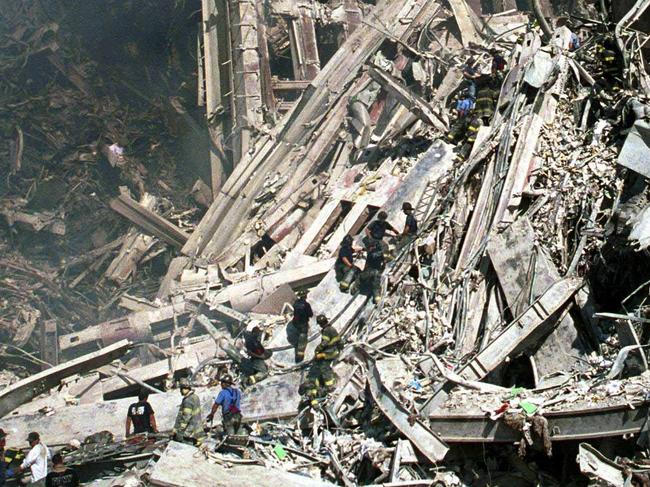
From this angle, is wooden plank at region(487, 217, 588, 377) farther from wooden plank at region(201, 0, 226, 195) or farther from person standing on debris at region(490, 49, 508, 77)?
wooden plank at region(201, 0, 226, 195)

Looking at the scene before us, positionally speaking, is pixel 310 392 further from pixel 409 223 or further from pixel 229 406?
pixel 409 223

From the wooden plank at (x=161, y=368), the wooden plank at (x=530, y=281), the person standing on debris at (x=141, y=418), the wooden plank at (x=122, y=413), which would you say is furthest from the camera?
the wooden plank at (x=161, y=368)

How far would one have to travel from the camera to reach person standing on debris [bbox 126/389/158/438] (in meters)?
11.7

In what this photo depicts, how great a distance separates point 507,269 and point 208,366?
4492 millimetres

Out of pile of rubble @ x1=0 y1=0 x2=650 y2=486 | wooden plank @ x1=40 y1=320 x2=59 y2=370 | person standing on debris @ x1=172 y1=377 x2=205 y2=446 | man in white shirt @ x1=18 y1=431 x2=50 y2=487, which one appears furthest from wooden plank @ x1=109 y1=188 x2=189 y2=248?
man in white shirt @ x1=18 y1=431 x2=50 y2=487

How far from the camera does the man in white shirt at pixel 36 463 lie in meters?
10.9

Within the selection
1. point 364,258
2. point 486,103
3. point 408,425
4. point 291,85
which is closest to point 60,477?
point 408,425

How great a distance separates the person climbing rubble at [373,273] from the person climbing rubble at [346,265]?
233 millimetres

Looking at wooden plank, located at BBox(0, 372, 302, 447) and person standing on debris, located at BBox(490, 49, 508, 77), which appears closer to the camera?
wooden plank, located at BBox(0, 372, 302, 447)

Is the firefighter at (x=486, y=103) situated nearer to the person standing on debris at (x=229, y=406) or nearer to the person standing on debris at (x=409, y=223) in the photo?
the person standing on debris at (x=409, y=223)

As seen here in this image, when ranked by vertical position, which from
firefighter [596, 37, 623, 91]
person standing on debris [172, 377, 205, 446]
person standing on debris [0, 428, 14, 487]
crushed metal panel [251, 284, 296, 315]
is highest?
firefighter [596, 37, 623, 91]

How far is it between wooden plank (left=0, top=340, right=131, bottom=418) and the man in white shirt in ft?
7.31

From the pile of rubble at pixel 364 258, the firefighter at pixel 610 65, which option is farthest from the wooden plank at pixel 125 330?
the firefighter at pixel 610 65

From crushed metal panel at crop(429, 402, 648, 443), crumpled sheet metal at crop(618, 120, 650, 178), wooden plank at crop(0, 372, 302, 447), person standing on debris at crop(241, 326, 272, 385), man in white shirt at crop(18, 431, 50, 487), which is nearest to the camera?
crushed metal panel at crop(429, 402, 648, 443)
